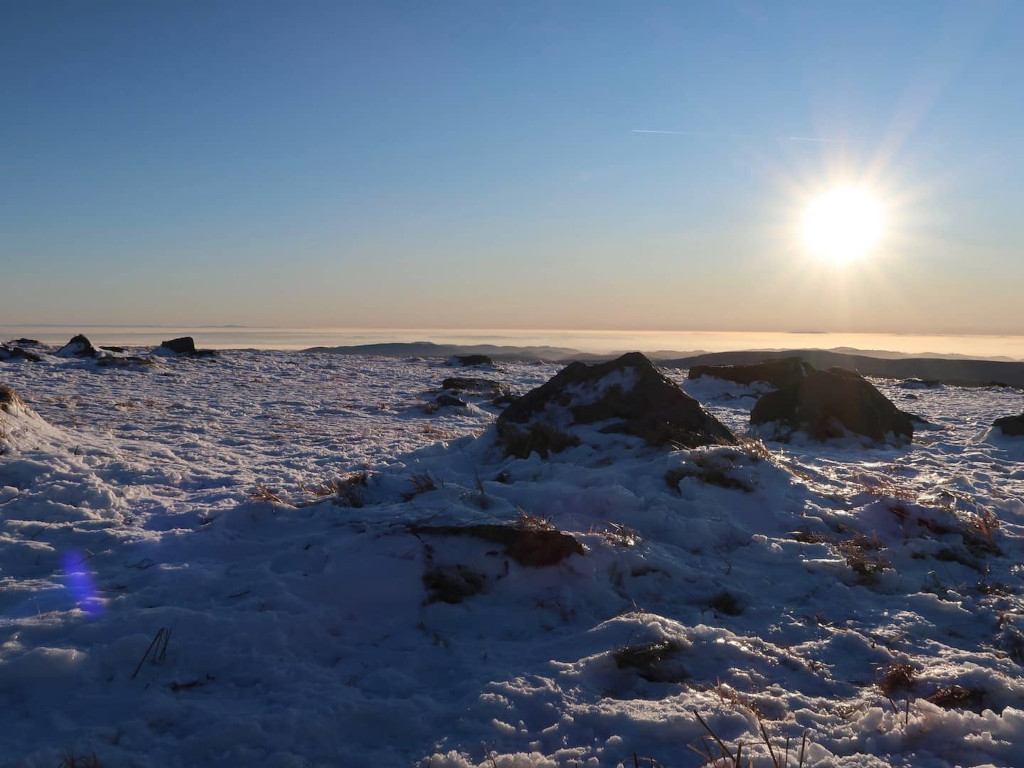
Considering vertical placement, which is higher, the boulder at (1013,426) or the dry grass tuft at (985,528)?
the boulder at (1013,426)

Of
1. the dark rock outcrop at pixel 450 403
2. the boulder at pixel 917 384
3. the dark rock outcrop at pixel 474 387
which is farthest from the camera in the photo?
the boulder at pixel 917 384

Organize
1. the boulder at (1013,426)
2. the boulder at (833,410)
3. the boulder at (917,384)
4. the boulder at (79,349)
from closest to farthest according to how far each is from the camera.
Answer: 1. the boulder at (1013,426)
2. the boulder at (833,410)
3. the boulder at (79,349)
4. the boulder at (917,384)

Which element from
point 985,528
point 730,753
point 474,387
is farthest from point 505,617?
point 474,387

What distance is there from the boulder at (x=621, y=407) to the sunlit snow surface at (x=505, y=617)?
42cm

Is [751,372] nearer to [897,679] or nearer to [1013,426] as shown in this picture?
[1013,426]

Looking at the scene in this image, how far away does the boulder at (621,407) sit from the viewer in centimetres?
649

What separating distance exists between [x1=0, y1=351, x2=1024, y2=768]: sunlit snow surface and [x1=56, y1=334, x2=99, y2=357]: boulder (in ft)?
46.6

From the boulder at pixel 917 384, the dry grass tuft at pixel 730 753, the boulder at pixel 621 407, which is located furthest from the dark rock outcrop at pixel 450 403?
the boulder at pixel 917 384

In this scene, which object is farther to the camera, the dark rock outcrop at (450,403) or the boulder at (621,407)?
the dark rock outcrop at (450,403)

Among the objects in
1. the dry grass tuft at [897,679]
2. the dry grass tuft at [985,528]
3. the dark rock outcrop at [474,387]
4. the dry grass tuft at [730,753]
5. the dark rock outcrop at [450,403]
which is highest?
the dark rock outcrop at [474,387]

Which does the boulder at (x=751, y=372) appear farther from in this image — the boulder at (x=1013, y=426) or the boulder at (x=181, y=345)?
the boulder at (x=181, y=345)

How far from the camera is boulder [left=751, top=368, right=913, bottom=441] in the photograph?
962 centimetres

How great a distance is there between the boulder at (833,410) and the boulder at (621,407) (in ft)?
12.1

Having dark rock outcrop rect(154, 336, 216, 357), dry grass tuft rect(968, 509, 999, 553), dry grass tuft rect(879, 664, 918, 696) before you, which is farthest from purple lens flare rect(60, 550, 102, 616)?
dark rock outcrop rect(154, 336, 216, 357)
